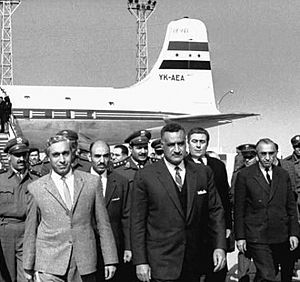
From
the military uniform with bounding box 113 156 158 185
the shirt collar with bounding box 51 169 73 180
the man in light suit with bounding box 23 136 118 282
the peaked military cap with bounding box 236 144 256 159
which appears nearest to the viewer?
the man in light suit with bounding box 23 136 118 282

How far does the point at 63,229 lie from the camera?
5.33 meters

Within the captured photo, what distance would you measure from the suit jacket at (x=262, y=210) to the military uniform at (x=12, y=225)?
83.8 inches

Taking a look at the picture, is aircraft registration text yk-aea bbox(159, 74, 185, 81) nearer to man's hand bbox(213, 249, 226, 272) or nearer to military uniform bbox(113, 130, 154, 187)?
military uniform bbox(113, 130, 154, 187)

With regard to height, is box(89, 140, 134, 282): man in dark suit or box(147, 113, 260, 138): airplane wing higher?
box(147, 113, 260, 138): airplane wing

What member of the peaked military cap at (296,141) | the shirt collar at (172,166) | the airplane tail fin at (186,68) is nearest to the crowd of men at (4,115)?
the peaked military cap at (296,141)

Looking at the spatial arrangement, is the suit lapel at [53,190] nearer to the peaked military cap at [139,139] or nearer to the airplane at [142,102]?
the peaked military cap at [139,139]

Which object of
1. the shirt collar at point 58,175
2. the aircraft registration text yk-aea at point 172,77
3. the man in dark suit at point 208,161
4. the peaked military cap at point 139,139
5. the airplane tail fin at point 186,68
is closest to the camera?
the shirt collar at point 58,175

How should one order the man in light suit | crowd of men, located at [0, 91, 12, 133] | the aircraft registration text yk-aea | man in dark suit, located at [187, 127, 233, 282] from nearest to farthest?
the man in light suit, man in dark suit, located at [187, 127, 233, 282], crowd of men, located at [0, 91, 12, 133], the aircraft registration text yk-aea

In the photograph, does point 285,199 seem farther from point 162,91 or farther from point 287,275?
point 162,91

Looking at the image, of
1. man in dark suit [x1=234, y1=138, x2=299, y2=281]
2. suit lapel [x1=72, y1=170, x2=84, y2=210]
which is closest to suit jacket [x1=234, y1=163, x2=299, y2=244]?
man in dark suit [x1=234, y1=138, x2=299, y2=281]

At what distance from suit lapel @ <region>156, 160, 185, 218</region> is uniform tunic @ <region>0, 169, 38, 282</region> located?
183 centimetres

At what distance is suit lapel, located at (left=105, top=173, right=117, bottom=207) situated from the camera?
6.95m

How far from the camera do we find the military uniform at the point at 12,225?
7.01 m

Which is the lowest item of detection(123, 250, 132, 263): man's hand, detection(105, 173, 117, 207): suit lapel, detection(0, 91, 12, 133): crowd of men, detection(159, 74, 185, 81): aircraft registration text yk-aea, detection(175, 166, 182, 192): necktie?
detection(123, 250, 132, 263): man's hand
